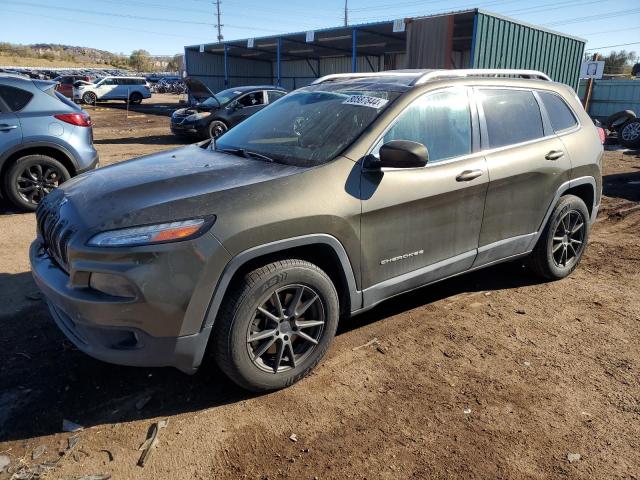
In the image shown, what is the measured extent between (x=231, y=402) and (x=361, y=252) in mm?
1154

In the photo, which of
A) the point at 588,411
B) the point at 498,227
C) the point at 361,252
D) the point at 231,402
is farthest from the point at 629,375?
the point at 231,402

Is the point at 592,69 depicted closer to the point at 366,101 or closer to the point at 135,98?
the point at 366,101

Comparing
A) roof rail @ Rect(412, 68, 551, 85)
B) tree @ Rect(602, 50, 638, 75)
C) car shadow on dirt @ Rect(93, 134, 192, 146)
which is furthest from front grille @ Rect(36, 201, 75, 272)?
tree @ Rect(602, 50, 638, 75)

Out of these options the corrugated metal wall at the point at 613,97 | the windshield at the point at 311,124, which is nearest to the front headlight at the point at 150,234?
the windshield at the point at 311,124

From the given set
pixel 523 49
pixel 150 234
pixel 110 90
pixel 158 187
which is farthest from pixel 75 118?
pixel 110 90

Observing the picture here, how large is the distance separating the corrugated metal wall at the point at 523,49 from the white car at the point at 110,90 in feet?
75.5

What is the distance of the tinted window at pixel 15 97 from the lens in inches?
245

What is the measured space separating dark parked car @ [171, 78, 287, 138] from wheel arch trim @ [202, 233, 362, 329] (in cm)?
1145

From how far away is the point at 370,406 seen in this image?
282cm

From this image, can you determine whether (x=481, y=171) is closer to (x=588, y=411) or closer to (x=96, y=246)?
(x=588, y=411)

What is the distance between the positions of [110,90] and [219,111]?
2312 cm

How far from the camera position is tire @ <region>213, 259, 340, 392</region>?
2.61m

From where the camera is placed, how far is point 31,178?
649cm

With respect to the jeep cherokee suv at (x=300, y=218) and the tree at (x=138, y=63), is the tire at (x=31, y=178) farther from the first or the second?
the tree at (x=138, y=63)
